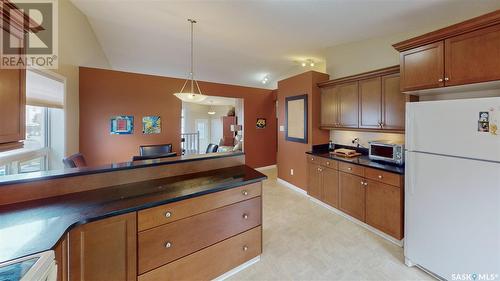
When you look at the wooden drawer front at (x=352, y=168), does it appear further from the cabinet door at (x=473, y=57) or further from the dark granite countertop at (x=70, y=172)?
the dark granite countertop at (x=70, y=172)

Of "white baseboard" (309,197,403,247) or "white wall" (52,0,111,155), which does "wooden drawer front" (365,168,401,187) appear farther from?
"white wall" (52,0,111,155)

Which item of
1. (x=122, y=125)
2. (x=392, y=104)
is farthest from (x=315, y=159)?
(x=122, y=125)

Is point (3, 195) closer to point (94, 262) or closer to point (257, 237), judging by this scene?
point (94, 262)

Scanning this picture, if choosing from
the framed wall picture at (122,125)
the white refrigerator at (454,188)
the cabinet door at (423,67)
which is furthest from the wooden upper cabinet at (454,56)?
the framed wall picture at (122,125)

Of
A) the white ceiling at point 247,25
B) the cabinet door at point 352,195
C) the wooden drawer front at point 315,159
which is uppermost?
the white ceiling at point 247,25

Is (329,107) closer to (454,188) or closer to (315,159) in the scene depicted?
(315,159)

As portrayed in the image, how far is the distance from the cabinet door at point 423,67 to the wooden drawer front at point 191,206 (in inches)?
83.2

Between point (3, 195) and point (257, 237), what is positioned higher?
point (3, 195)

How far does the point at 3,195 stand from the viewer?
1323 millimetres

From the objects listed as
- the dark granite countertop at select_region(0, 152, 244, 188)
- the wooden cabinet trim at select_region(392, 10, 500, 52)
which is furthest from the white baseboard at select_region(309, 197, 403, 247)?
the dark granite countertop at select_region(0, 152, 244, 188)

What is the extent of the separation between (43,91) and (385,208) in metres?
4.67

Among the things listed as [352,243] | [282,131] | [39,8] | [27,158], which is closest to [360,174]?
[352,243]

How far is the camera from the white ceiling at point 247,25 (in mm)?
2555

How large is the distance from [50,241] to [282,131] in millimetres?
4287
